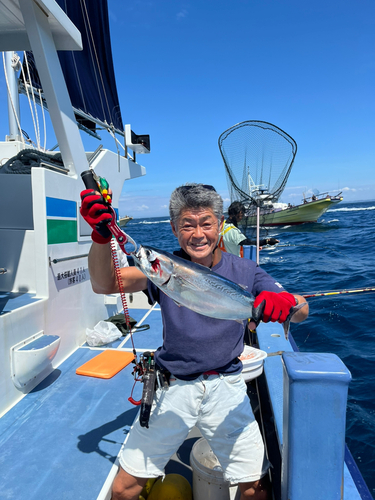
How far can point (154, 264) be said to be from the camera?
163 centimetres

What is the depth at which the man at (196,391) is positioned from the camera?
191cm

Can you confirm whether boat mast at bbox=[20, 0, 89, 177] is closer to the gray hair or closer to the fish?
the gray hair

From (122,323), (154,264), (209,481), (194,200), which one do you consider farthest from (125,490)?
(122,323)

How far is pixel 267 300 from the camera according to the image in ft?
5.76

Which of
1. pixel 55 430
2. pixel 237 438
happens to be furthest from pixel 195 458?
pixel 55 430

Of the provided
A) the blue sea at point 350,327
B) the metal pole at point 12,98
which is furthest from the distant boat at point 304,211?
the metal pole at point 12,98

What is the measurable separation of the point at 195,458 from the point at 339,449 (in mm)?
1110

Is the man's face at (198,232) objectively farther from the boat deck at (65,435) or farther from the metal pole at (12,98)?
the metal pole at (12,98)

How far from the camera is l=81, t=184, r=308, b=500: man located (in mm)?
1910

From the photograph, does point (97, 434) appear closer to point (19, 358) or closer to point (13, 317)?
point (19, 358)

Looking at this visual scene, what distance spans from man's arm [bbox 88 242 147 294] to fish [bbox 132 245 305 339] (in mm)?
386

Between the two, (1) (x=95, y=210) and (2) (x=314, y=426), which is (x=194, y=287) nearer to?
(1) (x=95, y=210)

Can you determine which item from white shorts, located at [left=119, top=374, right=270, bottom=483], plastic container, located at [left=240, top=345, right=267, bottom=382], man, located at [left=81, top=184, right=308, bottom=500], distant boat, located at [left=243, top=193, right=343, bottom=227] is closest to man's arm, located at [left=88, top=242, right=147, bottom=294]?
man, located at [left=81, top=184, right=308, bottom=500]

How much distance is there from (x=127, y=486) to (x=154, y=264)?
4.73 feet
